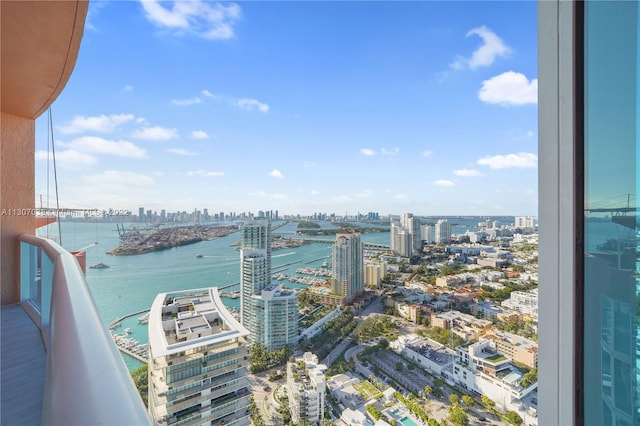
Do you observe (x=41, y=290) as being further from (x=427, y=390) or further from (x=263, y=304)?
(x=427, y=390)

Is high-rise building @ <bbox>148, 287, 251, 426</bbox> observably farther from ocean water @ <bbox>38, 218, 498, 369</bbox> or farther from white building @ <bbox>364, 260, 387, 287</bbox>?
white building @ <bbox>364, 260, 387, 287</bbox>

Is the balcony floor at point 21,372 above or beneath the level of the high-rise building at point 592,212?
beneath

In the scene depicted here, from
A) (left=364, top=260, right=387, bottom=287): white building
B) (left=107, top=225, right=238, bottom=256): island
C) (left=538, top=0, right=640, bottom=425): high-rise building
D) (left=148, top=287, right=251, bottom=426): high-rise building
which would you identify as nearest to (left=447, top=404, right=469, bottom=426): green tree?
(left=148, top=287, right=251, bottom=426): high-rise building

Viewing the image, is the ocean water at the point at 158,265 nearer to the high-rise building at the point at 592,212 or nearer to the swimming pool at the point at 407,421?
the swimming pool at the point at 407,421

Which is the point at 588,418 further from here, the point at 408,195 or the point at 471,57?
the point at 408,195

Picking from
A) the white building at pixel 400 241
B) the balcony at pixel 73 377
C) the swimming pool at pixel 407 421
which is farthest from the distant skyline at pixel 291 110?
the swimming pool at pixel 407 421

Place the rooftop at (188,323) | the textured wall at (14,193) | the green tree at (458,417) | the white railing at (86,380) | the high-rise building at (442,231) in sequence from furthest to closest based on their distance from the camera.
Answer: the high-rise building at (442,231) < the green tree at (458,417) < the rooftop at (188,323) < the textured wall at (14,193) < the white railing at (86,380)

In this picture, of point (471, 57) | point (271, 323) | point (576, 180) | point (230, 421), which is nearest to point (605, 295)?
point (576, 180)
